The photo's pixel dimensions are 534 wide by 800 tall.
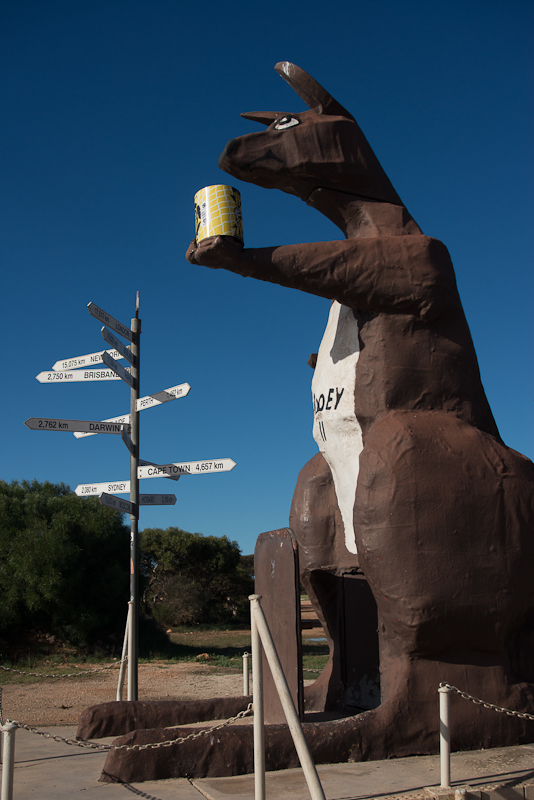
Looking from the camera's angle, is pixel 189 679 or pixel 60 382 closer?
pixel 60 382

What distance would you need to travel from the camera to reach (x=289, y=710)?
265cm

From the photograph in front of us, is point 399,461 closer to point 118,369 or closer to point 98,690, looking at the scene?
point 118,369

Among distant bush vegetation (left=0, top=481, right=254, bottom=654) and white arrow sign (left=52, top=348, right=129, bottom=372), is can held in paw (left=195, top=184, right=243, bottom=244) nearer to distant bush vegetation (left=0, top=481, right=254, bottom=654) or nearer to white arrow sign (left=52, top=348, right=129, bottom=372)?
white arrow sign (left=52, top=348, right=129, bottom=372)

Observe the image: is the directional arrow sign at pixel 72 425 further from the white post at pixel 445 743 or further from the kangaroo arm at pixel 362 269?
the white post at pixel 445 743

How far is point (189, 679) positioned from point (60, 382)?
6026mm

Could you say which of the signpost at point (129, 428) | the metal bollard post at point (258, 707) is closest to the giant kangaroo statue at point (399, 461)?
the metal bollard post at point (258, 707)

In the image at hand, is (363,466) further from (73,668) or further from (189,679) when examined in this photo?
(73,668)

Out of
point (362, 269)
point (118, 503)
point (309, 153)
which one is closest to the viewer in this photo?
point (362, 269)

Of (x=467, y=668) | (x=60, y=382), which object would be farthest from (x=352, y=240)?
(x=60, y=382)

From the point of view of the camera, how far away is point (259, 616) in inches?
115

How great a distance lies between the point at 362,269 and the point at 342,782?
3.07 metres

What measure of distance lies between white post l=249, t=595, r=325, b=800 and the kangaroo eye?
3.46 m

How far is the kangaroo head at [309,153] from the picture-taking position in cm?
478

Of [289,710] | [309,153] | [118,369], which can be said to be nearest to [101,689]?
[118,369]
